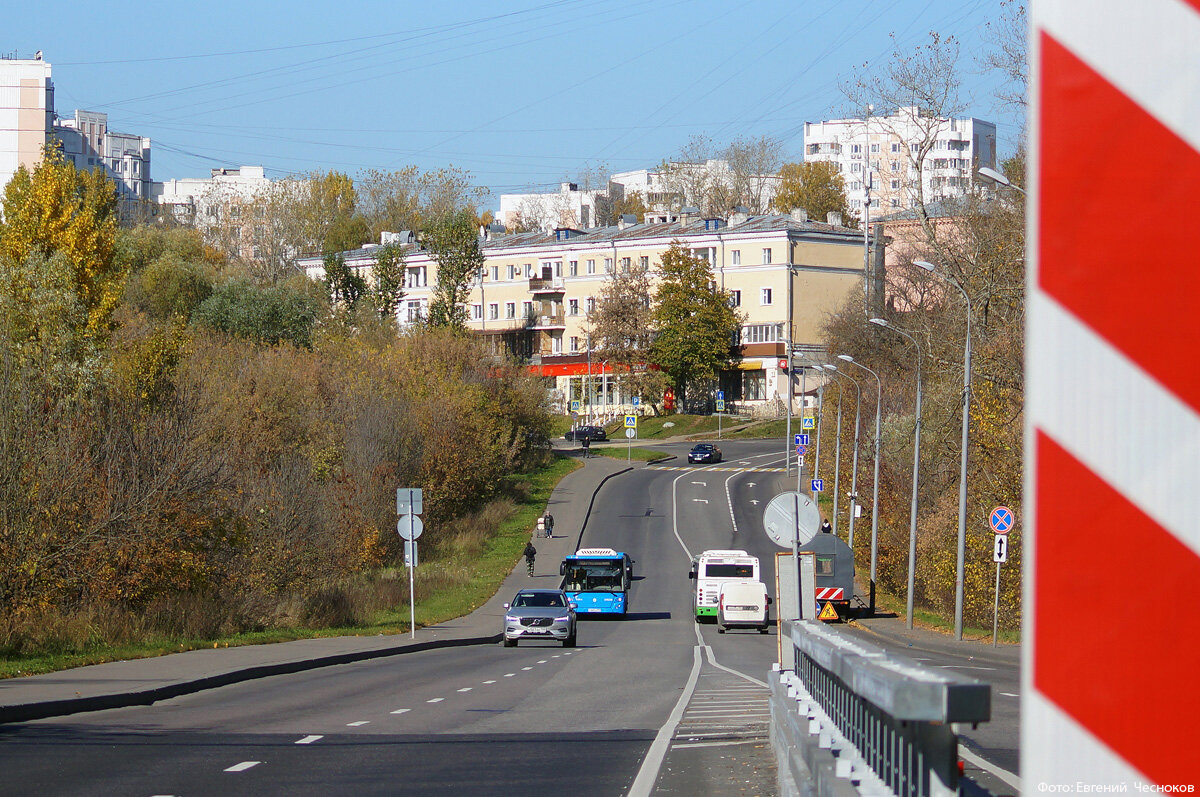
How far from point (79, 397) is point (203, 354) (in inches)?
1140

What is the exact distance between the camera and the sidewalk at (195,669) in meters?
15.3

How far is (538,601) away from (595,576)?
1123 cm

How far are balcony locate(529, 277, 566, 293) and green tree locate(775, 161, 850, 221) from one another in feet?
99.8

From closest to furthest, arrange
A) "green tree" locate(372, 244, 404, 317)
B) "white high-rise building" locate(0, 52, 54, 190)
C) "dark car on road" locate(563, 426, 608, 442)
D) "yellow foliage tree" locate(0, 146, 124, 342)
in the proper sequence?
"yellow foliage tree" locate(0, 146, 124, 342) < "dark car on road" locate(563, 426, 608, 442) < "green tree" locate(372, 244, 404, 317) < "white high-rise building" locate(0, 52, 54, 190)

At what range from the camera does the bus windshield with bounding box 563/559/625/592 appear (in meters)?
45.0

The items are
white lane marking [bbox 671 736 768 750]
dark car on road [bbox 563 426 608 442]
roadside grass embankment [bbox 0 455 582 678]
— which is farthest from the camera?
dark car on road [bbox 563 426 608 442]

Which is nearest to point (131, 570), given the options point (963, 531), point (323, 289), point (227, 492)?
point (227, 492)

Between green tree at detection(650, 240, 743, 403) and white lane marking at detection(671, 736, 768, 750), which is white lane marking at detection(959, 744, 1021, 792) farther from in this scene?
green tree at detection(650, 240, 743, 403)

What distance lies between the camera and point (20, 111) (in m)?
130

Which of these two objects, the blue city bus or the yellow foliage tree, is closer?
the yellow foliage tree

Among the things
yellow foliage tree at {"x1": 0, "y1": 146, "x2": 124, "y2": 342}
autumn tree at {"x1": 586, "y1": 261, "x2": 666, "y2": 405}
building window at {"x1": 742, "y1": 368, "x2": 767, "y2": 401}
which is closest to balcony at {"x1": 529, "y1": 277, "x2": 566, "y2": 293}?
autumn tree at {"x1": 586, "y1": 261, "x2": 666, "y2": 405}

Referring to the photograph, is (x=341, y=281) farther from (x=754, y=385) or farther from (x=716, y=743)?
(x=716, y=743)

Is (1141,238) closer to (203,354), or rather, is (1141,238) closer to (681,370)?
(203,354)

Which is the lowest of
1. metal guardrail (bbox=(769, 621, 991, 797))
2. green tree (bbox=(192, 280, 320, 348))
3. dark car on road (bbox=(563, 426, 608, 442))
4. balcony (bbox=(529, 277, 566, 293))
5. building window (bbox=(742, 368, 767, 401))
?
metal guardrail (bbox=(769, 621, 991, 797))
